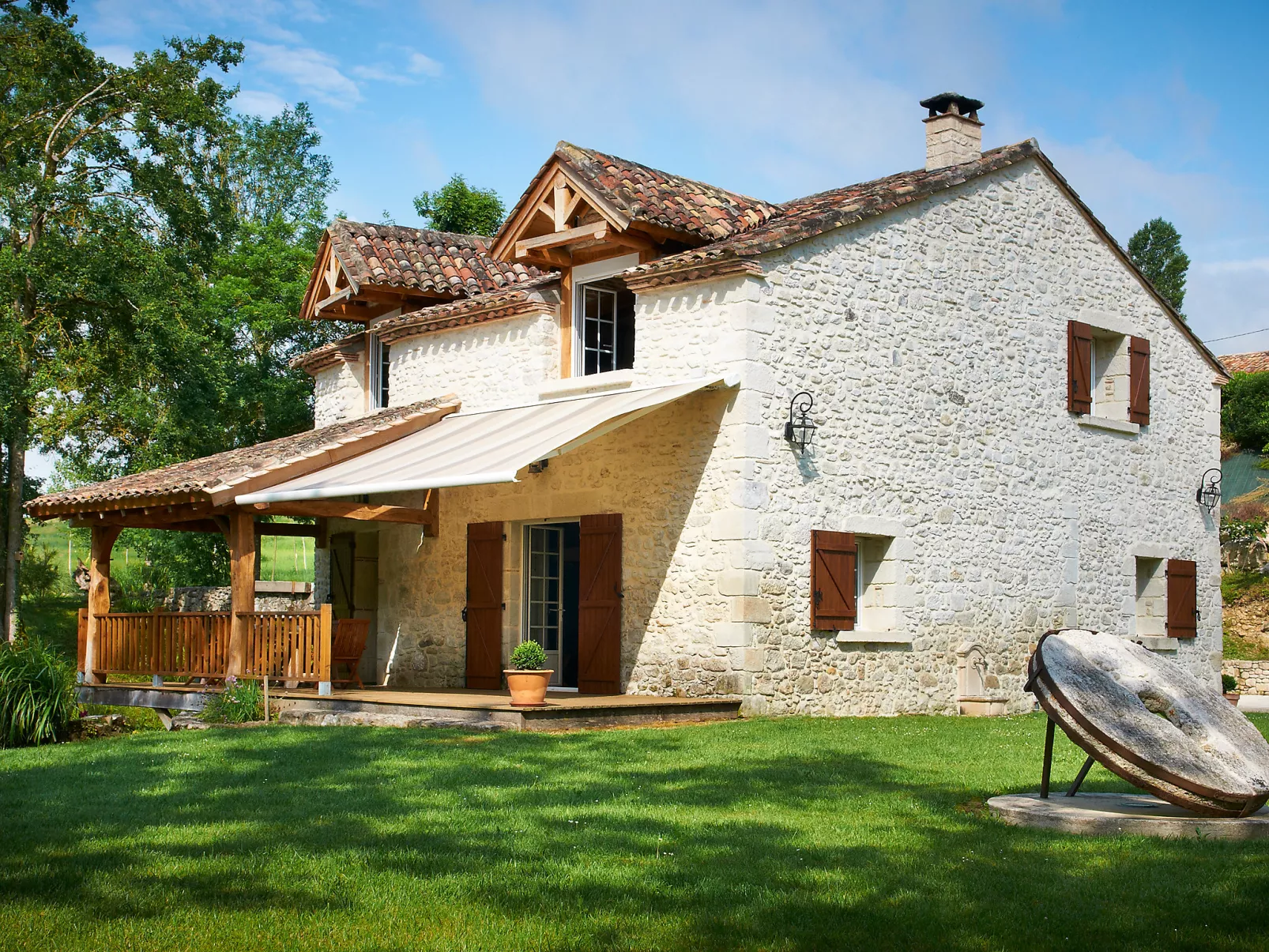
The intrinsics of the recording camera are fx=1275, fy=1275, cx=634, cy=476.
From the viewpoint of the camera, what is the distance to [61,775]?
31.6ft

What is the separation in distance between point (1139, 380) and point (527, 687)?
11.4 metres

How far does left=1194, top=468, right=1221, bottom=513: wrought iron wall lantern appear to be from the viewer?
20.2 m

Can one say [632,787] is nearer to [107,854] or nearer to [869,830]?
[869,830]

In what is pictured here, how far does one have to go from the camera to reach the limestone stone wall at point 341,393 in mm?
20484

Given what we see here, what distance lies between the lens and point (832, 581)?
1441 cm

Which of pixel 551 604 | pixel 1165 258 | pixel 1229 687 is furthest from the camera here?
pixel 1165 258

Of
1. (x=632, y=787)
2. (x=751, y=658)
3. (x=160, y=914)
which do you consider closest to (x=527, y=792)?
(x=632, y=787)

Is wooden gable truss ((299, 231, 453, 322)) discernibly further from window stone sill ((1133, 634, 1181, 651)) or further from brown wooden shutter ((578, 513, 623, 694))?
window stone sill ((1133, 634, 1181, 651))

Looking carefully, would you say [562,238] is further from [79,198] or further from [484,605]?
[79,198]

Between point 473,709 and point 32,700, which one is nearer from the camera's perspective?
point 473,709

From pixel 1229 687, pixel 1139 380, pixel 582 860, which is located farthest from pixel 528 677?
pixel 1229 687

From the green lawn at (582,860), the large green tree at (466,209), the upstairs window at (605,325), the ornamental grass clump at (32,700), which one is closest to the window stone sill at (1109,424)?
the upstairs window at (605,325)

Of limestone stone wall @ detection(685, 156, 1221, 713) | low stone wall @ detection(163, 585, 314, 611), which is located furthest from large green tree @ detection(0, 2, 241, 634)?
limestone stone wall @ detection(685, 156, 1221, 713)

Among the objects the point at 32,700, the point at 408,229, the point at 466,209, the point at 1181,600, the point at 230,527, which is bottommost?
the point at 32,700
